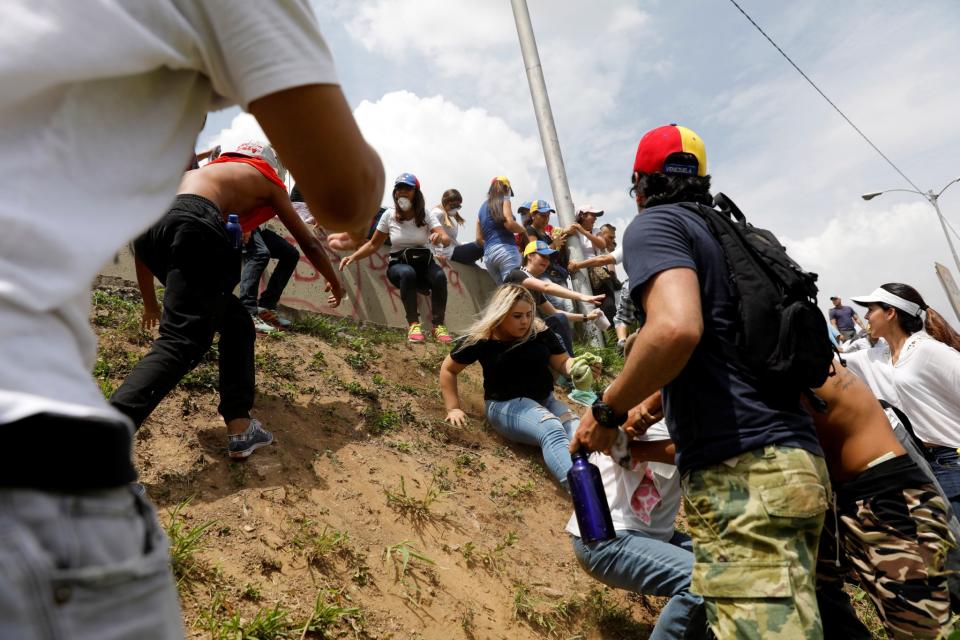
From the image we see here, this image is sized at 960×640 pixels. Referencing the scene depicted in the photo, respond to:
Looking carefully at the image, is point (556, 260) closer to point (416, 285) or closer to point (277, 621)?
point (416, 285)

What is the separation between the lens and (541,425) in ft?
17.2

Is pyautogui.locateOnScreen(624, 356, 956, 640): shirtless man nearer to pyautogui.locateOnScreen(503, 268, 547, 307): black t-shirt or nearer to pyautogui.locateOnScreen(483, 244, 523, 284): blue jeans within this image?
pyautogui.locateOnScreen(503, 268, 547, 307): black t-shirt

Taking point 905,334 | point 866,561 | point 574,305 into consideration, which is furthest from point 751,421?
point 574,305

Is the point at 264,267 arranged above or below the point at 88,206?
above

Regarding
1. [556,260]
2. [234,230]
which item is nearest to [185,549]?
[234,230]

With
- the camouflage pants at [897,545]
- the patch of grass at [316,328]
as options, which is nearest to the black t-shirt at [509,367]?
the patch of grass at [316,328]

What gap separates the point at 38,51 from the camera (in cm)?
83

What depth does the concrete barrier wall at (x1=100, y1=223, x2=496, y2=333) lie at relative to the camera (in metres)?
7.32

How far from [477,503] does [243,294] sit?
106 inches

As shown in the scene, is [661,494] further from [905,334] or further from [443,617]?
[905,334]

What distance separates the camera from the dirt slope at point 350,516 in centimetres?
323

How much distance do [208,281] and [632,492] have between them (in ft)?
7.51

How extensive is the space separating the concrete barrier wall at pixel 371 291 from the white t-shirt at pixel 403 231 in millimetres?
703

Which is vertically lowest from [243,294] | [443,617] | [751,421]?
[443,617]
